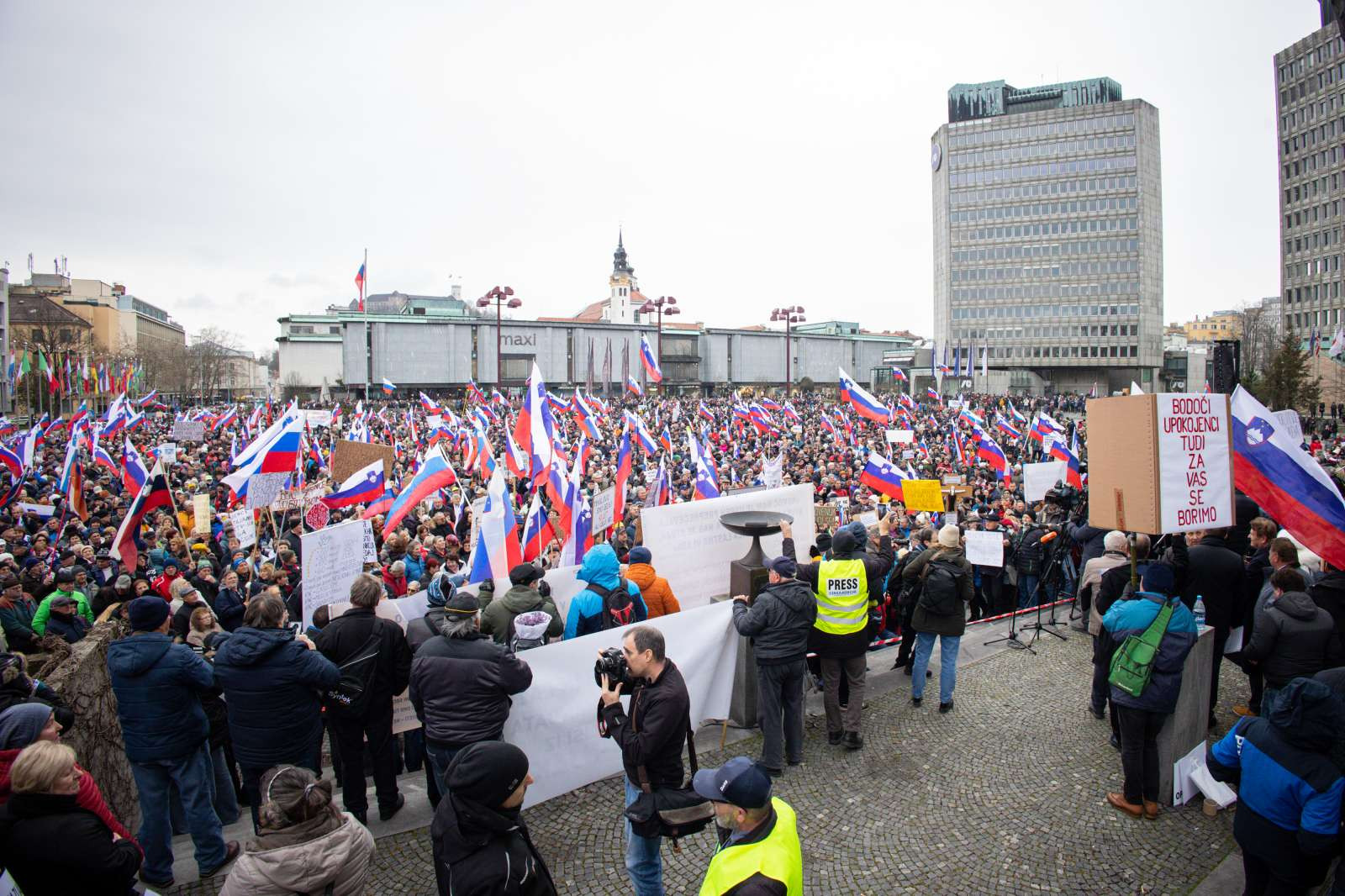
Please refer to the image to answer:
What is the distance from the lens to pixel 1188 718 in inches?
185

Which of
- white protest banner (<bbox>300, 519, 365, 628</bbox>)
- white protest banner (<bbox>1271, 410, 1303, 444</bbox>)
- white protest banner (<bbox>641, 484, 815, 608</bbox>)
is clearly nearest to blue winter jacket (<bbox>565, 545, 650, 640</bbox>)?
white protest banner (<bbox>641, 484, 815, 608</bbox>)

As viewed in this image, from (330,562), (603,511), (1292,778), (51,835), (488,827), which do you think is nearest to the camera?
(488,827)

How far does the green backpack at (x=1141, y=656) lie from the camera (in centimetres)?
430

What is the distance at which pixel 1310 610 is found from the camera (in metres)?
4.49

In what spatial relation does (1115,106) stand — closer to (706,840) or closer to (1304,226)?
(1304,226)

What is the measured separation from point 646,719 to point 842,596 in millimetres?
2392

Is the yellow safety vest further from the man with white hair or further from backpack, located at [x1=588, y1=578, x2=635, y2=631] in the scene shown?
the man with white hair

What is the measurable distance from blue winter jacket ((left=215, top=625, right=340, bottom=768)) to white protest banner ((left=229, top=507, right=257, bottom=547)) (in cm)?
583

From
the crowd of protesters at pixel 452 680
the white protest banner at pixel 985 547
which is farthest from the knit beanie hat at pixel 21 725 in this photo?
the white protest banner at pixel 985 547

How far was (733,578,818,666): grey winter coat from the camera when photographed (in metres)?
4.83

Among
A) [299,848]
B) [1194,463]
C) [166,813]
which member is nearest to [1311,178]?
[1194,463]

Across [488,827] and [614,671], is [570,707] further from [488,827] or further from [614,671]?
[488,827]

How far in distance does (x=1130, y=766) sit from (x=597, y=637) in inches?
139

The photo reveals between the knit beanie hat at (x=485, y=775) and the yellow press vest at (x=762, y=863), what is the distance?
0.73 meters
